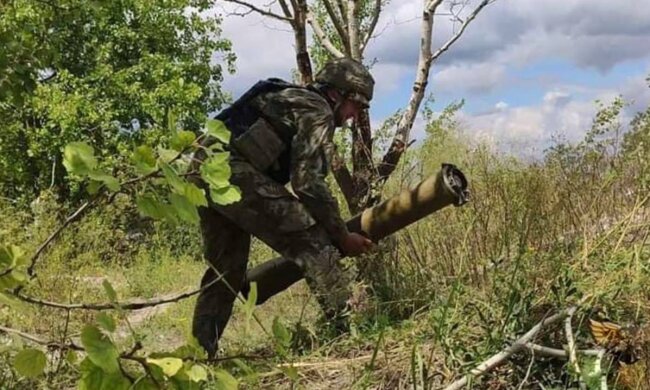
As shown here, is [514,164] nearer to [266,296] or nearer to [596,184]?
[596,184]

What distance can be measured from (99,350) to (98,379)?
1.6 inches

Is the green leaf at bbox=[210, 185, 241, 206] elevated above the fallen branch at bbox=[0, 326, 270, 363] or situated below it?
above

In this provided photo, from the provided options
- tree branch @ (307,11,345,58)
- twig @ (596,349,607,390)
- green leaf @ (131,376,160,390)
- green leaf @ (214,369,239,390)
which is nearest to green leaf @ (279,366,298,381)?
green leaf @ (214,369,239,390)

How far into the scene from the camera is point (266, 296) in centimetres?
470

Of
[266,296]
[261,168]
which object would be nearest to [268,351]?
[266,296]

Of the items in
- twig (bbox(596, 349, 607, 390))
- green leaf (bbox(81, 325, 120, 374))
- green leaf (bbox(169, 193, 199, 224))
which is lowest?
twig (bbox(596, 349, 607, 390))

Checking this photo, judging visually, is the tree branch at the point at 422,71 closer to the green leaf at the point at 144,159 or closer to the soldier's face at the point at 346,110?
the soldier's face at the point at 346,110

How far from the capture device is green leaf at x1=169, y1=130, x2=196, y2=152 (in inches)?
42.3

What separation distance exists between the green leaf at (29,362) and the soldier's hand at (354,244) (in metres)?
3.29

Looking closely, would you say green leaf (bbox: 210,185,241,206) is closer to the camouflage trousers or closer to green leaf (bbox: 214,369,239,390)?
green leaf (bbox: 214,369,239,390)

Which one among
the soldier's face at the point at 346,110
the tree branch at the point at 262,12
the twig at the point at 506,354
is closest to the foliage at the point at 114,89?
the tree branch at the point at 262,12

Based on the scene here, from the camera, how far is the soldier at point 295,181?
427 centimetres

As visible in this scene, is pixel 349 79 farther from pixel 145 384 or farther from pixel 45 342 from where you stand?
pixel 145 384

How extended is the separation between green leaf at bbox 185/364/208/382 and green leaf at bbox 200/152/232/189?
0.81 feet
